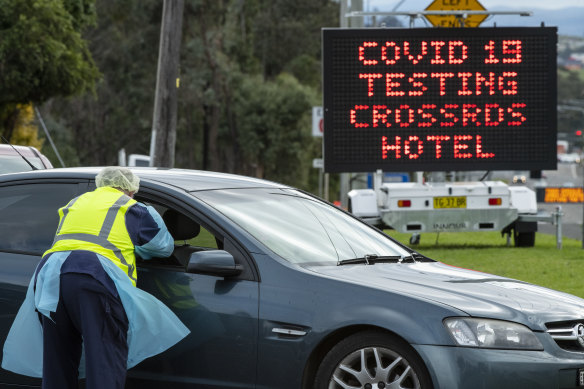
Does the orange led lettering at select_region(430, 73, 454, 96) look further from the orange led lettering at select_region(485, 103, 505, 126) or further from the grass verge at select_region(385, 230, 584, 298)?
the grass verge at select_region(385, 230, 584, 298)

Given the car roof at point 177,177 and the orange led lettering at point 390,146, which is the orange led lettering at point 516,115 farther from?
the car roof at point 177,177

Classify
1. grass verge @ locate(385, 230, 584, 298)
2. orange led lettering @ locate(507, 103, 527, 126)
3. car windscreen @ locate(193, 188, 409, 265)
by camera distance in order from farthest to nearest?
orange led lettering @ locate(507, 103, 527, 126) → grass verge @ locate(385, 230, 584, 298) → car windscreen @ locate(193, 188, 409, 265)

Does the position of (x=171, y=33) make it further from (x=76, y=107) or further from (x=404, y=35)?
(x=76, y=107)

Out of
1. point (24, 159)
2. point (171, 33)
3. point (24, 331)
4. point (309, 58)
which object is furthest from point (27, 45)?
point (309, 58)

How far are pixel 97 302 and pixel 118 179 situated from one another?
27.5 inches

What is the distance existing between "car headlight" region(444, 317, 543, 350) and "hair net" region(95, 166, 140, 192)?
177cm

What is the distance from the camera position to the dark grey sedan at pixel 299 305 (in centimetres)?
541

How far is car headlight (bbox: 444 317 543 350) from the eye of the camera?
5.39 m

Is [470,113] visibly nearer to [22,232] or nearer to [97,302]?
[22,232]

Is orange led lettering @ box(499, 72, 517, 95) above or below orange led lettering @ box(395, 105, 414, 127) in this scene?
above

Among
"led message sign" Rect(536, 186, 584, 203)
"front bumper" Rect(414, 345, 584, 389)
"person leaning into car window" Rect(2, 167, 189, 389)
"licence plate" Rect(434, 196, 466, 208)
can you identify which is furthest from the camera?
"led message sign" Rect(536, 186, 584, 203)

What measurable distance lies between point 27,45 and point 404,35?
49.6ft

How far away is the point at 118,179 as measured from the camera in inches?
233

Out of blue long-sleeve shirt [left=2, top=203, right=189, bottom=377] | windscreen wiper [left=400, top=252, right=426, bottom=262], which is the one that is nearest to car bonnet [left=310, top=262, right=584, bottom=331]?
windscreen wiper [left=400, top=252, right=426, bottom=262]
